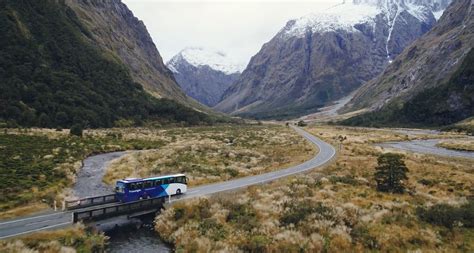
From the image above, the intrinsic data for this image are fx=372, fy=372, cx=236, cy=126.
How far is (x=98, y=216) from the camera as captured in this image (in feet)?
103

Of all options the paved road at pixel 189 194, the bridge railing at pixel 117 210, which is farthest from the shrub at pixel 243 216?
the bridge railing at pixel 117 210

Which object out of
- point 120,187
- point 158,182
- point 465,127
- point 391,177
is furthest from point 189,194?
point 465,127

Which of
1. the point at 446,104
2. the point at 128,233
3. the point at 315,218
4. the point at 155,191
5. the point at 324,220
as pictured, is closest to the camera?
the point at 324,220

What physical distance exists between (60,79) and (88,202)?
377ft

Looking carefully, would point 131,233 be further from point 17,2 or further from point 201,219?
point 17,2

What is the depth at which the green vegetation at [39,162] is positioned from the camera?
37.4 m

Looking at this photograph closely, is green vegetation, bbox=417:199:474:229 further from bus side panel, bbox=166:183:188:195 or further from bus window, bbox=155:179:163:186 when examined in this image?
bus window, bbox=155:179:163:186

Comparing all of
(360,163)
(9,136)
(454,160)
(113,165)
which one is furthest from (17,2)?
(454,160)

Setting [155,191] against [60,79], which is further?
[60,79]

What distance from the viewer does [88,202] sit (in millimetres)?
35062

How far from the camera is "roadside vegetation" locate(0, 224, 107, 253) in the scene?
959 inches

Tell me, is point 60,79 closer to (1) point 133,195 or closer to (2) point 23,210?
(2) point 23,210

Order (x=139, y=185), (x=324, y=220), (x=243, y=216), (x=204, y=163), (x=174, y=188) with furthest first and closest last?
Result: (x=204, y=163)
(x=174, y=188)
(x=139, y=185)
(x=243, y=216)
(x=324, y=220)

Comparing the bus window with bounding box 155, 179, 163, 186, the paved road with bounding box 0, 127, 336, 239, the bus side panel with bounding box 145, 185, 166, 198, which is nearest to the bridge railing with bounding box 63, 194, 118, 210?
the paved road with bounding box 0, 127, 336, 239
